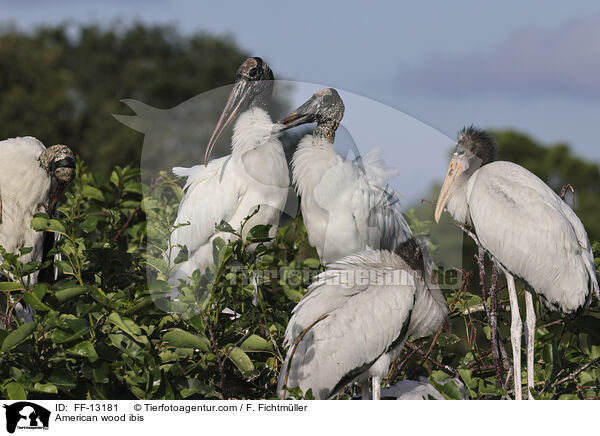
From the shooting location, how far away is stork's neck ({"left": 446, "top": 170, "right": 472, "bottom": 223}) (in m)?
3.74

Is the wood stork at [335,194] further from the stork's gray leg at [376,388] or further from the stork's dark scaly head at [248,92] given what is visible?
the stork's gray leg at [376,388]

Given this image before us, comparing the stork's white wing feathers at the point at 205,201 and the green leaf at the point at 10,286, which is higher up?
the stork's white wing feathers at the point at 205,201

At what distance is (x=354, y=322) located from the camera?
10.9 ft

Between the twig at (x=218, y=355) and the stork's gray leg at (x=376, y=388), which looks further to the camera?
the stork's gray leg at (x=376, y=388)

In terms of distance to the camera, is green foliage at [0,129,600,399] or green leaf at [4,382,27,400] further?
green foliage at [0,129,600,399]

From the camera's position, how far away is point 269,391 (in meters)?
3.22

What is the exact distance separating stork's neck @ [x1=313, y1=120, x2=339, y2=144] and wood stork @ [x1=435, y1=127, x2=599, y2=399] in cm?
60

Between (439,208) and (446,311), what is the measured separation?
0.49 metres

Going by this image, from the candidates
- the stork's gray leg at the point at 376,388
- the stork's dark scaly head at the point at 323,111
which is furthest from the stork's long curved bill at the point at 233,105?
the stork's gray leg at the point at 376,388

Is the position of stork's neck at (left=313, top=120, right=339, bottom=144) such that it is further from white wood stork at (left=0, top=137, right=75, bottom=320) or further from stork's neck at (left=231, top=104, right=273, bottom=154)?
white wood stork at (left=0, top=137, right=75, bottom=320)

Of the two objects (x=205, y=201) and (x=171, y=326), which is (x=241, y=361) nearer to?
(x=171, y=326)

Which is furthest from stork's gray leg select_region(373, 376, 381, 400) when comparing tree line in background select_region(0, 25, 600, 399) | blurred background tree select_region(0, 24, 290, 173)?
blurred background tree select_region(0, 24, 290, 173)

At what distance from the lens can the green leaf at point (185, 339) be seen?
116 inches
